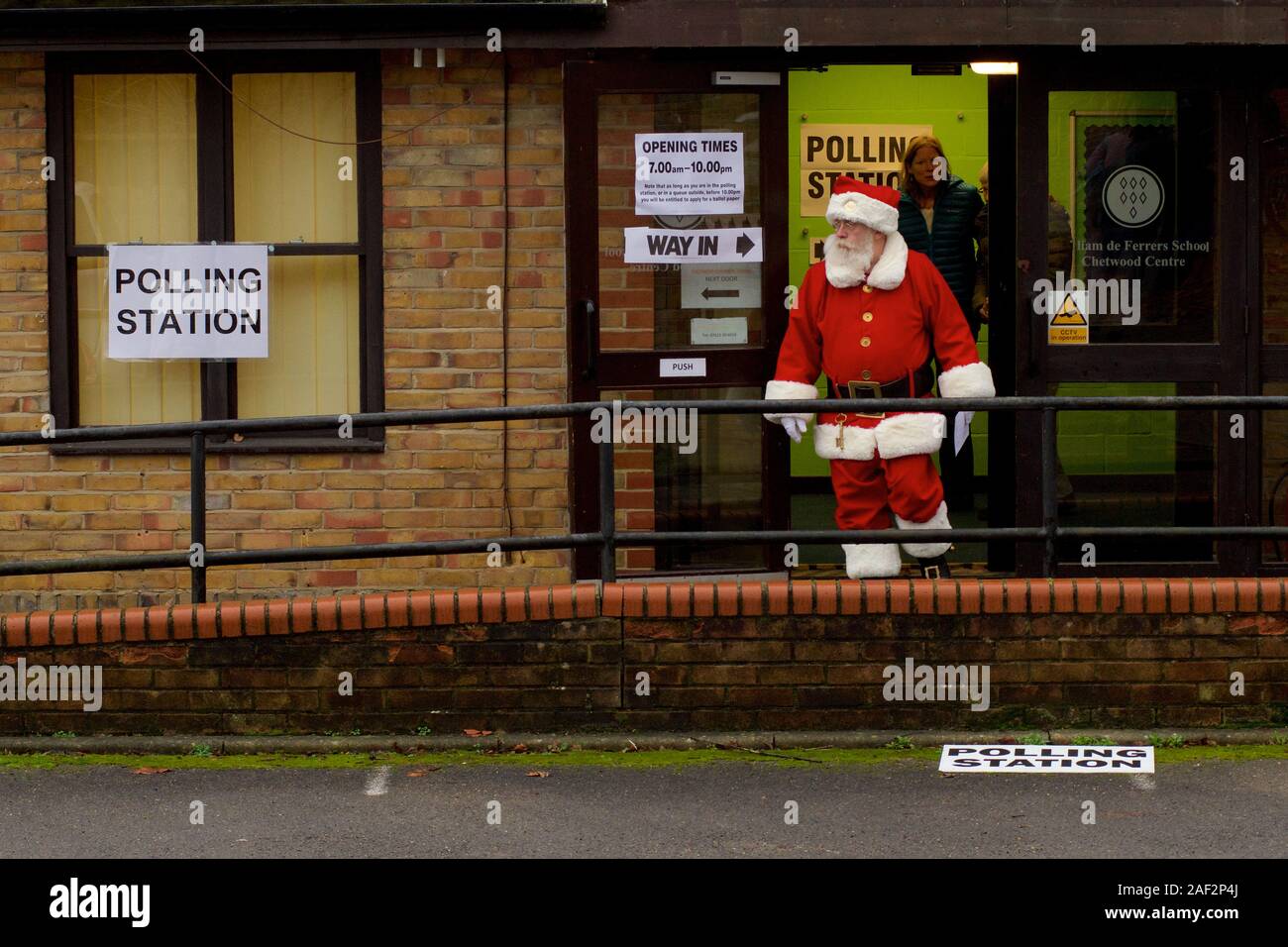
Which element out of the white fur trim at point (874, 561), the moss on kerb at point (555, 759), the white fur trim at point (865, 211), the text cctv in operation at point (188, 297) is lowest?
the moss on kerb at point (555, 759)

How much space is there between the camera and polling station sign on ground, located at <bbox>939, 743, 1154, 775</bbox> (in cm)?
700

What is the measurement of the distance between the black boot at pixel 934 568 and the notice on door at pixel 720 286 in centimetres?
142

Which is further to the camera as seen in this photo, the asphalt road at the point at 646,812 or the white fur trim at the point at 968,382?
the white fur trim at the point at 968,382

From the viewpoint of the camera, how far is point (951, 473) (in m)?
11.9

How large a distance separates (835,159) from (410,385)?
154 inches

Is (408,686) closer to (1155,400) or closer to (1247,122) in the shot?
(1155,400)

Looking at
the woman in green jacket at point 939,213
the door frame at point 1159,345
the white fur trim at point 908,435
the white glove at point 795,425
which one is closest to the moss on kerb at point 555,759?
the white fur trim at point 908,435

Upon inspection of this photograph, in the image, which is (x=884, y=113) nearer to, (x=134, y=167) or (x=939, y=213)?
(x=939, y=213)

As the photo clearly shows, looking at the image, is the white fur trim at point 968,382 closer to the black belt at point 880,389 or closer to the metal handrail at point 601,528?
the black belt at point 880,389

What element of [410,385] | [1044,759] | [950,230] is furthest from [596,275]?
[1044,759]

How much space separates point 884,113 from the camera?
12227 millimetres

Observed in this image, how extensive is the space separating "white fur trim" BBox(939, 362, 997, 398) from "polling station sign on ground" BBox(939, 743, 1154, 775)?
163 cm

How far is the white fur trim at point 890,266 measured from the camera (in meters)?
8.45

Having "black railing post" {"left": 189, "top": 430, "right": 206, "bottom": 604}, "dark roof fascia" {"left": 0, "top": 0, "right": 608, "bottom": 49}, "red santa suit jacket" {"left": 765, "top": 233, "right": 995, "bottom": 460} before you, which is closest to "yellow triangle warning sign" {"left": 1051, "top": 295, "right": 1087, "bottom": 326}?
"red santa suit jacket" {"left": 765, "top": 233, "right": 995, "bottom": 460}
